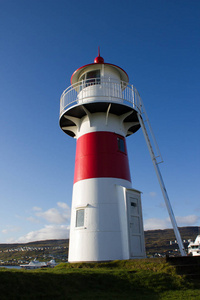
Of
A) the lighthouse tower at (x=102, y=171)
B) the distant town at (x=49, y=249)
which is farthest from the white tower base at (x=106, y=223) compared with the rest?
the distant town at (x=49, y=249)

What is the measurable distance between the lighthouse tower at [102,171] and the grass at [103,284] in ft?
7.61

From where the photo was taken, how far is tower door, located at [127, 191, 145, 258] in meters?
12.3

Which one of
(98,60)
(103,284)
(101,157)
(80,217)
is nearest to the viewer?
(103,284)

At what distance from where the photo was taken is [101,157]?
13922 millimetres

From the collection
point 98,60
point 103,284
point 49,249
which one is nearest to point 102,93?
point 98,60

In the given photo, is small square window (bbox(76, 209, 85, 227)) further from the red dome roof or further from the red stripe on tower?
the red dome roof

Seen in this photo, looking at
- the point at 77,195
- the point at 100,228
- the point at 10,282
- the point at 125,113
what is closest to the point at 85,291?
the point at 10,282

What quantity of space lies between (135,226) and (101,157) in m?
3.94

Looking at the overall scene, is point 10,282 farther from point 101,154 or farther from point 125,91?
point 125,91

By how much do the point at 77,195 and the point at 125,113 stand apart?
5476mm

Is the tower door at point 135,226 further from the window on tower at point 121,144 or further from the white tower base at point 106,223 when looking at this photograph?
the window on tower at point 121,144

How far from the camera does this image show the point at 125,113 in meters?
15.2

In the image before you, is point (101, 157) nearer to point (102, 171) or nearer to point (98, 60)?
point (102, 171)

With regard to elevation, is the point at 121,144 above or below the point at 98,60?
below
